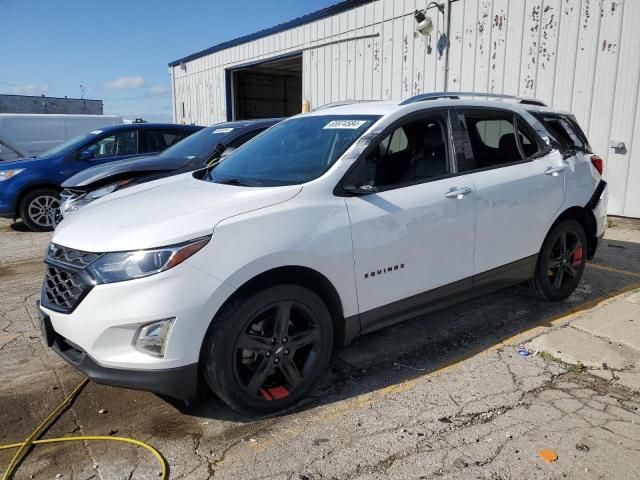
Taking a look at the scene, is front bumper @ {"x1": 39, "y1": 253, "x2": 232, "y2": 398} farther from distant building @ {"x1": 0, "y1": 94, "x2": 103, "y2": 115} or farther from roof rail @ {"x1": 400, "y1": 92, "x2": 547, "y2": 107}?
distant building @ {"x1": 0, "y1": 94, "x2": 103, "y2": 115}

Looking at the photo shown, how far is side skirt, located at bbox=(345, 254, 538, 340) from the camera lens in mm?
3256

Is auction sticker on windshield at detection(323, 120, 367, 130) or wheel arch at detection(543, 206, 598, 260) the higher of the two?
auction sticker on windshield at detection(323, 120, 367, 130)

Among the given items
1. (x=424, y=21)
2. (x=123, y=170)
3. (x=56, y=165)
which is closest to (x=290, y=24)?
(x=424, y=21)

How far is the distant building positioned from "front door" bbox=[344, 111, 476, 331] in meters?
51.4

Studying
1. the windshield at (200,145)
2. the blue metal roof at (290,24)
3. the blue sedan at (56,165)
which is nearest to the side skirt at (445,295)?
the windshield at (200,145)

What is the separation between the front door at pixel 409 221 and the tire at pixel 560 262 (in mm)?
1067

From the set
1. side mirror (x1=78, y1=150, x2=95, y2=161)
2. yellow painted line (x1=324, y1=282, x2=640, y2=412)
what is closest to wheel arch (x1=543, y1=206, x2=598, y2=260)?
yellow painted line (x1=324, y1=282, x2=640, y2=412)

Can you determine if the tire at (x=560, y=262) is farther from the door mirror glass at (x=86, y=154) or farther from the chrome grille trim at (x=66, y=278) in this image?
→ the door mirror glass at (x=86, y=154)

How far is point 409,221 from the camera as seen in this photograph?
10.7ft

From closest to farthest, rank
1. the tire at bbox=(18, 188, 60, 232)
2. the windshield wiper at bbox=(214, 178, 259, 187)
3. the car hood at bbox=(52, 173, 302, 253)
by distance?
the car hood at bbox=(52, 173, 302, 253) → the windshield wiper at bbox=(214, 178, 259, 187) → the tire at bbox=(18, 188, 60, 232)

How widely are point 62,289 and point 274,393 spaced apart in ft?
4.25

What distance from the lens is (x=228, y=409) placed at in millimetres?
3025

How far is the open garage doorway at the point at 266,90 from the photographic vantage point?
1898 centimetres

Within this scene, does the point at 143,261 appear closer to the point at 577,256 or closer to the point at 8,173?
the point at 577,256
